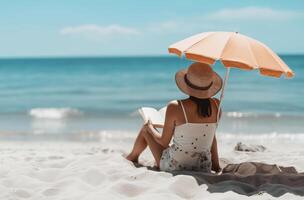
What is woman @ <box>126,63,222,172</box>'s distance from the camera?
513 cm

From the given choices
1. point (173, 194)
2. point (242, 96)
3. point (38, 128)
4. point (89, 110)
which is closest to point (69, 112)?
point (89, 110)

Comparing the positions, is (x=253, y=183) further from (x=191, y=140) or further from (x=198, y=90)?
(x=198, y=90)

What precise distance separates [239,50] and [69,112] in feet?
39.2

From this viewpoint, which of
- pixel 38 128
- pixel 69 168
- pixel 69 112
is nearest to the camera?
pixel 69 168

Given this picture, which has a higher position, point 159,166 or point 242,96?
point 159,166

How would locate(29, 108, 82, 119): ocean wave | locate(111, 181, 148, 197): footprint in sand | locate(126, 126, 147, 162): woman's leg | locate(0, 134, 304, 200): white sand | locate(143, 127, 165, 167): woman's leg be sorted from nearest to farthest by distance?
locate(0, 134, 304, 200): white sand, locate(111, 181, 148, 197): footprint in sand, locate(143, 127, 165, 167): woman's leg, locate(126, 126, 147, 162): woman's leg, locate(29, 108, 82, 119): ocean wave

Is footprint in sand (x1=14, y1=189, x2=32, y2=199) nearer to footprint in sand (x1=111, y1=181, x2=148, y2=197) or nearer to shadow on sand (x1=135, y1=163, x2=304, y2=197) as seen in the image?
footprint in sand (x1=111, y1=181, x2=148, y2=197)

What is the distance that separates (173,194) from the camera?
4711mm

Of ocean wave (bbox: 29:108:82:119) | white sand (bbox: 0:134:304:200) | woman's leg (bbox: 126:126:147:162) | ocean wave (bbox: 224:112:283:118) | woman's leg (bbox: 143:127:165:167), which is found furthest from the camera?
ocean wave (bbox: 29:108:82:119)

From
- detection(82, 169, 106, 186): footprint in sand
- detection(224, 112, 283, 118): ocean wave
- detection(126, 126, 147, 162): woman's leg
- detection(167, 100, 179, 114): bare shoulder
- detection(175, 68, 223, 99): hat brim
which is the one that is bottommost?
detection(224, 112, 283, 118): ocean wave

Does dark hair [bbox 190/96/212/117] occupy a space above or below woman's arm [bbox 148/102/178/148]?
above

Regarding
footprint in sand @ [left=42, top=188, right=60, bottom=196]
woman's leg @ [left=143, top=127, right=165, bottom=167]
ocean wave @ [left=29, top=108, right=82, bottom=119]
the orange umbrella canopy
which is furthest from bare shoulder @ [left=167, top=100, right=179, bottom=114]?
ocean wave @ [left=29, top=108, right=82, bottom=119]

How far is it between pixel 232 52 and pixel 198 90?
1.77 feet

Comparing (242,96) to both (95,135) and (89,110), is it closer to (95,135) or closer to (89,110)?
(89,110)
